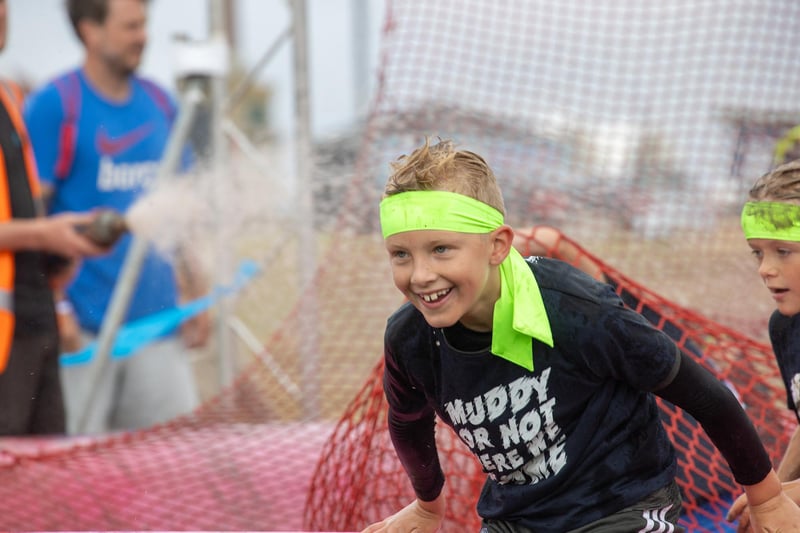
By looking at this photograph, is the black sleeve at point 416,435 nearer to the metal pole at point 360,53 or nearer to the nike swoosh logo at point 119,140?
the nike swoosh logo at point 119,140

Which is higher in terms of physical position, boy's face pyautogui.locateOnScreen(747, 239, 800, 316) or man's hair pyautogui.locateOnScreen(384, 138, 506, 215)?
man's hair pyautogui.locateOnScreen(384, 138, 506, 215)

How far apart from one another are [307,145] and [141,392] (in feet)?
4.55

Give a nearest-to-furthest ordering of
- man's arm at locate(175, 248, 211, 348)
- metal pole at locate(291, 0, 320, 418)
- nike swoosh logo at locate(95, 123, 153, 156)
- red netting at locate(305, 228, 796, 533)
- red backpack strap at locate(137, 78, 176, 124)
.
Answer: red netting at locate(305, 228, 796, 533) → nike swoosh logo at locate(95, 123, 153, 156) → metal pole at locate(291, 0, 320, 418) → red backpack strap at locate(137, 78, 176, 124) → man's arm at locate(175, 248, 211, 348)

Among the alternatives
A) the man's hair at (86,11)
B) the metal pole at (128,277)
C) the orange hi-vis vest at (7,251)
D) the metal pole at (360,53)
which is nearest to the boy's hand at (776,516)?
the orange hi-vis vest at (7,251)

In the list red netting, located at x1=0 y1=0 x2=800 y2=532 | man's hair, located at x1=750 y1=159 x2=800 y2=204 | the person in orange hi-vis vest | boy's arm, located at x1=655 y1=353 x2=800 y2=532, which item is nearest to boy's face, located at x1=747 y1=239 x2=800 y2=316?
man's hair, located at x1=750 y1=159 x2=800 y2=204

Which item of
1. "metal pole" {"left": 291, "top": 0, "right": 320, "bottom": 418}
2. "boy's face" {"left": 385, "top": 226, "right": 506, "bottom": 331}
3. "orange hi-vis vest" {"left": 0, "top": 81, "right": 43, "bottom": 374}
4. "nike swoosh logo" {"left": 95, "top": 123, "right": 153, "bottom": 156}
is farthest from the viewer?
"metal pole" {"left": 291, "top": 0, "right": 320, "bottom": 418}

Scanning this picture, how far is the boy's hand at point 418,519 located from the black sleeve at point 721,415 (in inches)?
23.9

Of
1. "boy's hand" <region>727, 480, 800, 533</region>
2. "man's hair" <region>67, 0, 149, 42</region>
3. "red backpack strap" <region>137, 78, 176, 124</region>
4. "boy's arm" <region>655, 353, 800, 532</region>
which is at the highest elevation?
"man's hair" <region>67, 0, 149, 42</region>

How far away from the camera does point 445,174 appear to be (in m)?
1.94

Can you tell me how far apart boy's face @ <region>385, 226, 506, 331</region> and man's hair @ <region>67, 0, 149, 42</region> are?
10.3 feet

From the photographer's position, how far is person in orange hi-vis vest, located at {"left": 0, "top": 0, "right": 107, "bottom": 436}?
11.8 feet

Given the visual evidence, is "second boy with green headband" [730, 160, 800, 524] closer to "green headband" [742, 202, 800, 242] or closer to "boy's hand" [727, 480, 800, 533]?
"green headband" [742, 202, 800, 242]

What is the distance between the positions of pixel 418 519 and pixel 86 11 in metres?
3.27

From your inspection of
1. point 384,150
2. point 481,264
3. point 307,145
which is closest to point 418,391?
point 481,264
